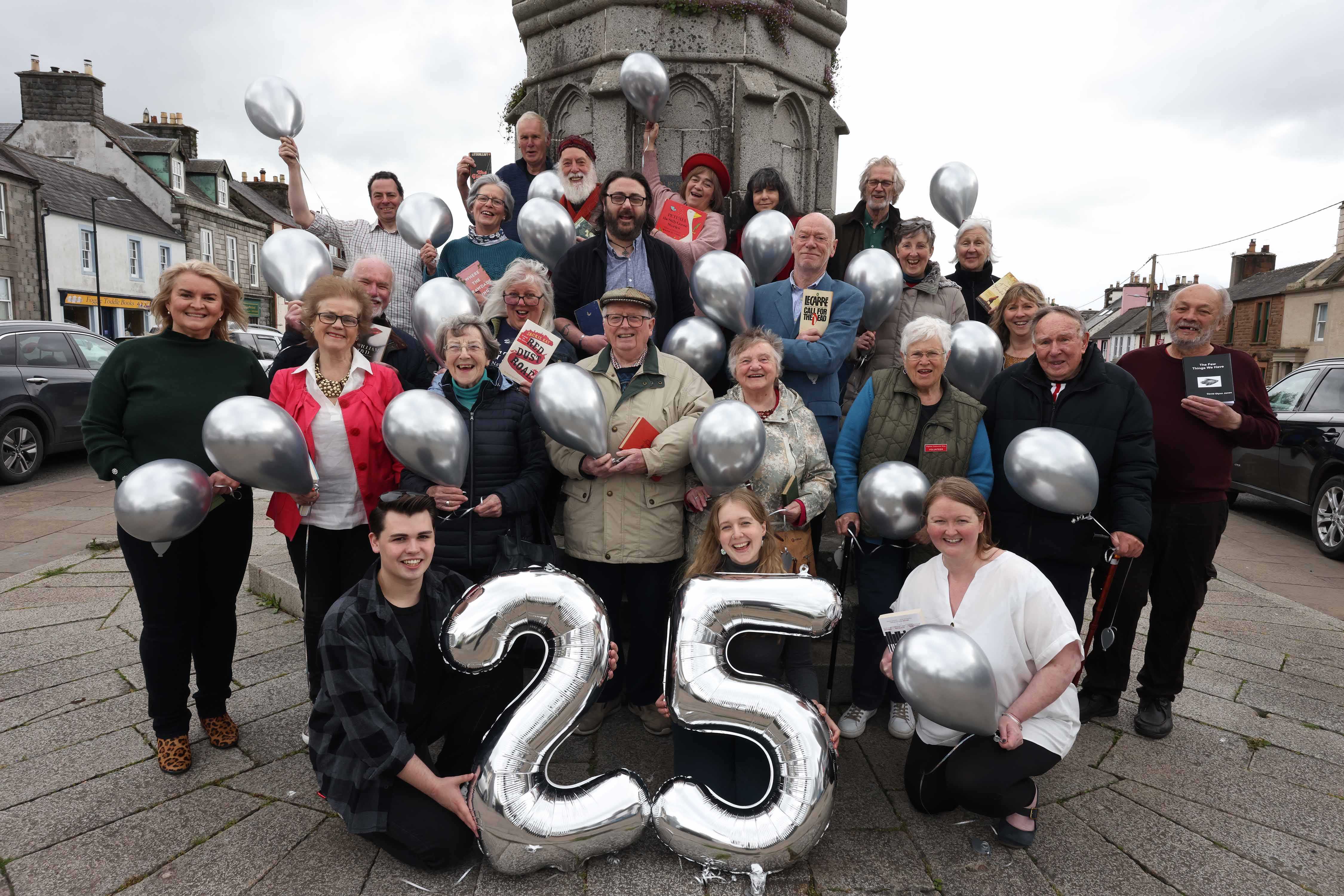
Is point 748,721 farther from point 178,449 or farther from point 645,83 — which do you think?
point 645,83

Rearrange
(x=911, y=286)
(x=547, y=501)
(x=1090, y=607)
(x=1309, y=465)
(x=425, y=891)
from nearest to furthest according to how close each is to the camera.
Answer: (x=425, y=891) < (x=547, y=501) < (x=911, y=286) < (x=1090, y=607) < (x=1309, y=465)

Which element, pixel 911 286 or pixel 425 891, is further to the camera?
pixel 911 286

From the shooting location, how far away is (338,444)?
305 cm

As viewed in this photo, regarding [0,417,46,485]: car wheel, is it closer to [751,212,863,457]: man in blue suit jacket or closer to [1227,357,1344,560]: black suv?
[751,212,863,457]: man in blue suit jacket

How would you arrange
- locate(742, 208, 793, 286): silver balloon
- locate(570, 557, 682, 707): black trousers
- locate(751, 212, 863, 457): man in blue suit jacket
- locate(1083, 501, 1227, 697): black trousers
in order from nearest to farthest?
locate(570, 557, 682, 707): black trousers, locate(1083, 501, 1227, 697): black trousers, locate(751, 212, 863, 457): man in blue suit jacket, locate(742, 208, 793, 286): silver balloon

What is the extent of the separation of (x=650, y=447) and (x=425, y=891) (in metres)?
1.76

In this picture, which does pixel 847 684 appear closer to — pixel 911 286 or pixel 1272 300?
pixel 911 286

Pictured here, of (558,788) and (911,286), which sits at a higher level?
(911,286)

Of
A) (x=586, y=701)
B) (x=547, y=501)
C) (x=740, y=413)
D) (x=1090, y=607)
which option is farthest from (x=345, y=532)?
(x=1090, y=607)

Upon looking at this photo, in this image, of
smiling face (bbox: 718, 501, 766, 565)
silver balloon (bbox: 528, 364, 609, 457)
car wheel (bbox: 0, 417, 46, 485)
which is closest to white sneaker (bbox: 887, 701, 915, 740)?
smiling face (bbox: 718, 501, 766, 565)

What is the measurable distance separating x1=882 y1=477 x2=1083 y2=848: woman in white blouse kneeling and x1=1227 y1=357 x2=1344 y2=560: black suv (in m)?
5.98

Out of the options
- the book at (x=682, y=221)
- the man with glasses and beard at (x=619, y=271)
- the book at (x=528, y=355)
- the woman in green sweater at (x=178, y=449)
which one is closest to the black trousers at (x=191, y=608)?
the woman in green sweater at (x=178, y=449)

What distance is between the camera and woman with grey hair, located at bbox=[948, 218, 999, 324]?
4508 mm

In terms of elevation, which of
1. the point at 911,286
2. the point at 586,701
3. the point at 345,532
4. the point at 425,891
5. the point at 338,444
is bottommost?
the point at 425,891
